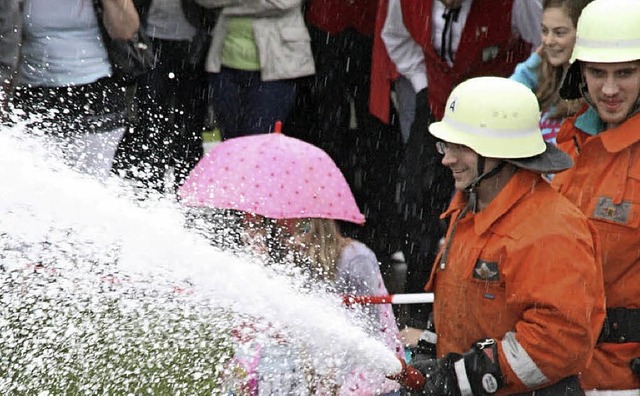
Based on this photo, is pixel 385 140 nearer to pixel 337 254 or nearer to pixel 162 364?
pixel 162 364

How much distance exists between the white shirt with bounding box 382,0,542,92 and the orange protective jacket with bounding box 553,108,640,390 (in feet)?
7.83

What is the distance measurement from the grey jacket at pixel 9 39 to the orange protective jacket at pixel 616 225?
3.27 metres

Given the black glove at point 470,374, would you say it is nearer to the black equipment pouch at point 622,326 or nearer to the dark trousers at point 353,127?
the black equipment pouch at point 622,326

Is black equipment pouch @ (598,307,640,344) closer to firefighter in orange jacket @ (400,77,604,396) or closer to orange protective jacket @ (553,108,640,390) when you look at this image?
orange protective jacket @ (553,108,640,390)

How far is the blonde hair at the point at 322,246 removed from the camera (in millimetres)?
5395

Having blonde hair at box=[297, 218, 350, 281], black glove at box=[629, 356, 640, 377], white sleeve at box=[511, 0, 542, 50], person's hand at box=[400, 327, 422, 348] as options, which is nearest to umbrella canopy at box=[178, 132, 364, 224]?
blonde hair at box=[297, 218, 350, 281]

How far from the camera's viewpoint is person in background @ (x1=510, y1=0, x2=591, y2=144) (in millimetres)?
6359

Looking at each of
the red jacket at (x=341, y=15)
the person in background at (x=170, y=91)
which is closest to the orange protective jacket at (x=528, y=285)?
the person in background at (x=170, y=91)

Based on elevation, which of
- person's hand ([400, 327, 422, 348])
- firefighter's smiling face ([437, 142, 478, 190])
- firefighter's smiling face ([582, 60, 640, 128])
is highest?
firefighter's smiling face ([582, 60, 640, 128])

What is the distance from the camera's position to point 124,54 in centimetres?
747

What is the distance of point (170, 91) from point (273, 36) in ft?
2.51

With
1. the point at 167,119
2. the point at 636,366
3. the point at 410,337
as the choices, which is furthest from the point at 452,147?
the point at 167,119

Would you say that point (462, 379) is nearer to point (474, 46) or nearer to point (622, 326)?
point (622, 326)

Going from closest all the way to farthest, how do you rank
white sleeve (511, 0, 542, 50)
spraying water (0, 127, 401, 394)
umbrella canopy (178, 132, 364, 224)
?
1. spraying water (0, 127, 401, 394)
2. umbrella canopy (178, 132, 364, 224)
3. white sleeve (511, 0, 542, 50)
